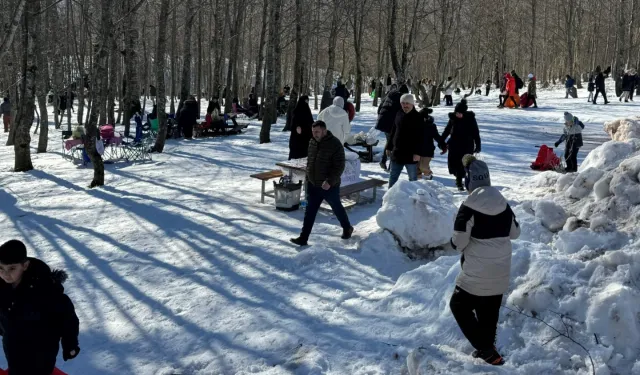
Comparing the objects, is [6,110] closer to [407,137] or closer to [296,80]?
[296,80]

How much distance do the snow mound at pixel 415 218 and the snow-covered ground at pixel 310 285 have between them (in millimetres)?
84

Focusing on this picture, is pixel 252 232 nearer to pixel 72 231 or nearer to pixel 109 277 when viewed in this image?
pixel 109 277

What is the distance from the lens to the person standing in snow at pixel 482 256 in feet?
12.9

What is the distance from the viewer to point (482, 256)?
3992mm

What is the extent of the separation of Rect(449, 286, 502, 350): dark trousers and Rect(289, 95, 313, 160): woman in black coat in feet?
19.8

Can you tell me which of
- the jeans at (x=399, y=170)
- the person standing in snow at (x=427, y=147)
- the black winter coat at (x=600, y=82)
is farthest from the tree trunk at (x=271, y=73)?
the black winter coat at (x=600, y=82)

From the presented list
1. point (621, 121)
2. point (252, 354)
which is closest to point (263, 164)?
point (621, 121)

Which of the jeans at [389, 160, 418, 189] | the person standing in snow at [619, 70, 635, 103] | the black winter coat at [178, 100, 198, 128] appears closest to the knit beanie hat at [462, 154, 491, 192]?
the jeans at [389, 160, 418, 189]

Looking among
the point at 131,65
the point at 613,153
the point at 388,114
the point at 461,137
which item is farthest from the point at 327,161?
the point at 131,65

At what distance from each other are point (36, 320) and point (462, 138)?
7.51 meters

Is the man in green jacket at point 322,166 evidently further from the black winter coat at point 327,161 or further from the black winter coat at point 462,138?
the black winter coat at point 462,138

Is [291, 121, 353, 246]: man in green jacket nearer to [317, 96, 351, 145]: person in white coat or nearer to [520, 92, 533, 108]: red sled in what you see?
[317, 96, 351, 145]: person in white coat

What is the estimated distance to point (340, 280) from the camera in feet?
20.2

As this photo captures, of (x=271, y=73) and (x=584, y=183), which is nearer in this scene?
(x=584, y=183)
